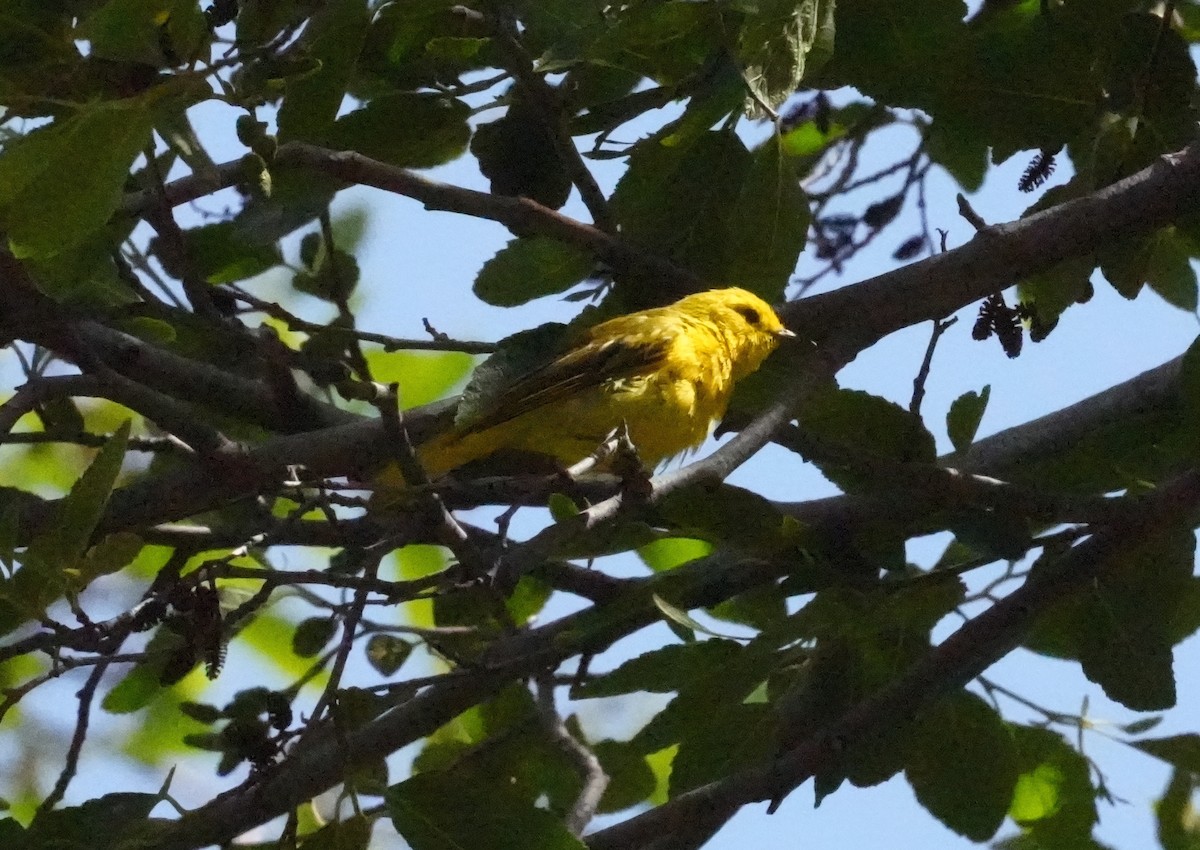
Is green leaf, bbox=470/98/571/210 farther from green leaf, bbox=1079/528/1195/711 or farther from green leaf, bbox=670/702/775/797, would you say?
green leaf, bbox=1079/528/1195/711

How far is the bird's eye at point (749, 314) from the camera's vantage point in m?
3.87

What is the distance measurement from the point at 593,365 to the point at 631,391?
13 cm

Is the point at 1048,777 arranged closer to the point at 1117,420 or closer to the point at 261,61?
the point at 1117,420

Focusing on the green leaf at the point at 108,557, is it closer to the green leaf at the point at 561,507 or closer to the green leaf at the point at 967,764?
the green leaf at the point at 561,507

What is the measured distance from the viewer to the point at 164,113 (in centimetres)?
212

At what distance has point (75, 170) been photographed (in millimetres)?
2047

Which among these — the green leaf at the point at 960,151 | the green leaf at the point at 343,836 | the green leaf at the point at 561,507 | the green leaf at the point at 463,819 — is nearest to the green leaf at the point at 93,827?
the green leaf at the point at 343,836

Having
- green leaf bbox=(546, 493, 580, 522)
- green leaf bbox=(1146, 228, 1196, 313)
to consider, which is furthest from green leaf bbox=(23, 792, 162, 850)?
green leaf bbox=(1146, 228, 1196, 313)

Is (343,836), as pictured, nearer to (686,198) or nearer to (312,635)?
(312,635)

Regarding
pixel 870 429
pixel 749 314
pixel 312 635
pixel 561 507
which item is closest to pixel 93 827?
pixel 561 507

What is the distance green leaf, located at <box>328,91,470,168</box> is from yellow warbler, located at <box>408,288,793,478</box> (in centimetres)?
77

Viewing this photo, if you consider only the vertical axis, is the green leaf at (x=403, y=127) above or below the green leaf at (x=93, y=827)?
above

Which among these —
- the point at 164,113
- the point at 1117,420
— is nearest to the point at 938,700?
the point at 1117,420

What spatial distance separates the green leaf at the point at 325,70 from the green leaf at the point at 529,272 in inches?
25.3
